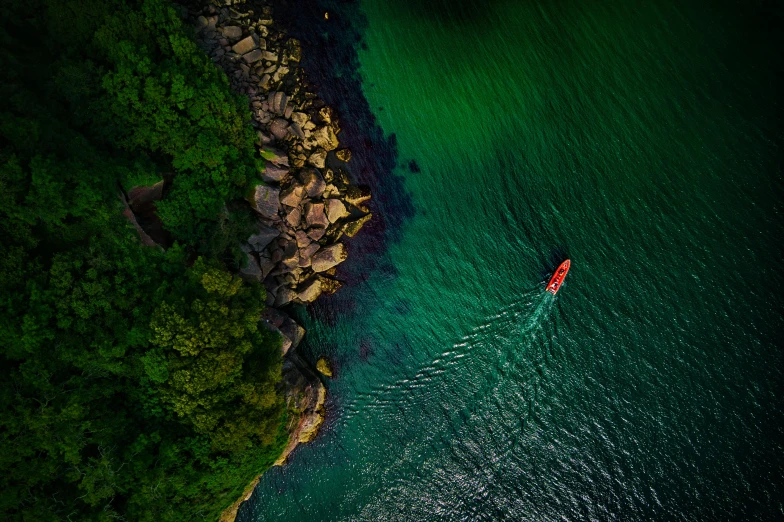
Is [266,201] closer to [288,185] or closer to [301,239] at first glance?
[288,185]

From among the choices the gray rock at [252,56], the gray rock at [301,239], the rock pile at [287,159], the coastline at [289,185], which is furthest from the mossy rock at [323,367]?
the gray rock at [252,56]

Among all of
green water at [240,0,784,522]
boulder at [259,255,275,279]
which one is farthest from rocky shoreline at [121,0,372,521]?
green water at [240,0,784,522]

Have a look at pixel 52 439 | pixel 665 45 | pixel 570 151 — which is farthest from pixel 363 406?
pixel 665 45

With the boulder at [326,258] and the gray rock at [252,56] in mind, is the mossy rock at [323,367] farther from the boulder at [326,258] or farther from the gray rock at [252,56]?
the gray rock at [252,56]

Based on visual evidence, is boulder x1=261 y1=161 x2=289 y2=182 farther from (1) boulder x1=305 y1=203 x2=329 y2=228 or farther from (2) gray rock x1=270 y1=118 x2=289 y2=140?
(1) boulder x1=305 y1=203 x2=329 y2=228

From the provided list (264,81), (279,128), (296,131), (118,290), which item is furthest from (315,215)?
(118,290)

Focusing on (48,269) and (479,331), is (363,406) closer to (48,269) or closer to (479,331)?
(479,331)

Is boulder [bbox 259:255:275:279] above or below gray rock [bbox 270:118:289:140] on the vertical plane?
below
